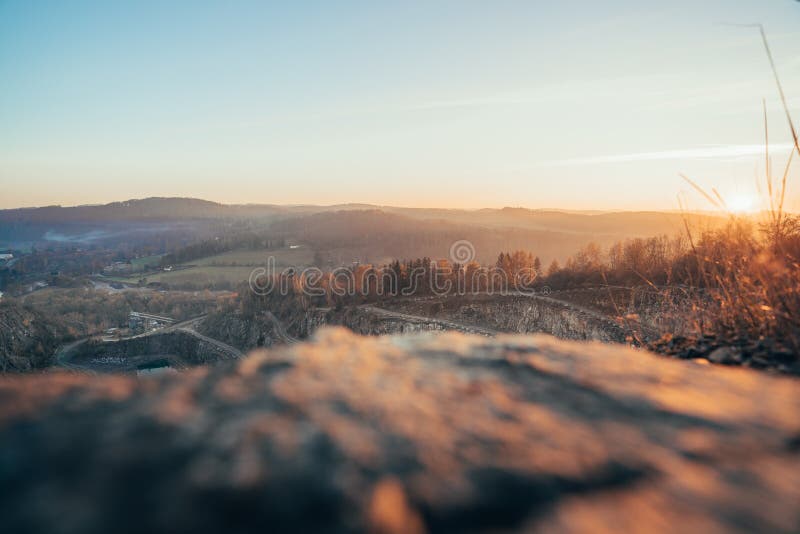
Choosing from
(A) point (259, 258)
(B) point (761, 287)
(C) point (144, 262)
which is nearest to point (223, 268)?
(A) point (259, 258)

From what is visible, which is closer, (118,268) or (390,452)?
(390,452)

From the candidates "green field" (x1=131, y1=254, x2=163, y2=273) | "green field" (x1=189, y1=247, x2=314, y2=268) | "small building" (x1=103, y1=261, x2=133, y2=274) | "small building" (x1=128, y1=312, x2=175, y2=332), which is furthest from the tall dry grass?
"small building" (x1=103, y1=261, x2=133, y2=274)

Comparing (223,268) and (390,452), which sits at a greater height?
(390,452)

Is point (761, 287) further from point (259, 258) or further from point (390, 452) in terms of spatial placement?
point (259, 258)

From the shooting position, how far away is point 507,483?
798 mm

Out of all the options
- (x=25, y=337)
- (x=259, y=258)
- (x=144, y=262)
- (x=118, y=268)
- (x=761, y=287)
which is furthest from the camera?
(x=144, y=262)

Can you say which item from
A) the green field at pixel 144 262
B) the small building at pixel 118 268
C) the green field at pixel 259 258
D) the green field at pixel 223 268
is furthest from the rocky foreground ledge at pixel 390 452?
the small building at pixel 118 268

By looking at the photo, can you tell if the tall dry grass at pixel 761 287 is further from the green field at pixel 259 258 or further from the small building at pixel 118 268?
the small building at pixel 118 268

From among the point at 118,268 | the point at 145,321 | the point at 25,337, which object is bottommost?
the point at 145,321

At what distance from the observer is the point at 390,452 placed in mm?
875

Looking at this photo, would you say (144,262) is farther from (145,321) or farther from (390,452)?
(390,452)

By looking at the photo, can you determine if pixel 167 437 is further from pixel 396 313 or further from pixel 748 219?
pixel 396 313

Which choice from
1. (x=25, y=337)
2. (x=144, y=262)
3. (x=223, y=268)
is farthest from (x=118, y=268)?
(x=25, y=337)

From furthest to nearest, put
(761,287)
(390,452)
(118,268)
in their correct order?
(118,268) < (761,287) < (390,452)
